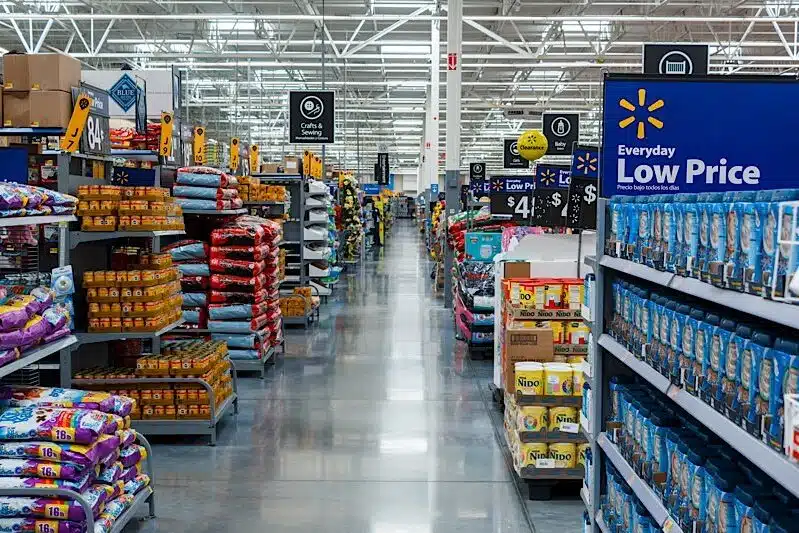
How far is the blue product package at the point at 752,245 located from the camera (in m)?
2.18

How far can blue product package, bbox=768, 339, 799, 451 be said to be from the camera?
2.01 meters

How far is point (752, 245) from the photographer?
7.34 ft

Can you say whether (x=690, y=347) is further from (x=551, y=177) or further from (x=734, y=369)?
(x=551, y=177)

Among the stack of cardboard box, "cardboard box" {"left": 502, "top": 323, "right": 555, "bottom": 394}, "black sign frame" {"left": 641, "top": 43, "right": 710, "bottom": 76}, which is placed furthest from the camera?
"black sign frame" {"left": 641, "top": 43, "right": 710, "bottom": 76}

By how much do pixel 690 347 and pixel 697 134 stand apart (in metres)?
1.44

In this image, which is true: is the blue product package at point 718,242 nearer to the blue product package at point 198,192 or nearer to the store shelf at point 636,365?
the store shelf at point 636,365

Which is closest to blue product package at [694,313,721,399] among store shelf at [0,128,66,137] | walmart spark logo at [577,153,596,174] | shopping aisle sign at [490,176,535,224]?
walmart spark logo at [577,153,596,174]

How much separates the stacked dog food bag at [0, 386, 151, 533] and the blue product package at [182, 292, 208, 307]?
183 inches

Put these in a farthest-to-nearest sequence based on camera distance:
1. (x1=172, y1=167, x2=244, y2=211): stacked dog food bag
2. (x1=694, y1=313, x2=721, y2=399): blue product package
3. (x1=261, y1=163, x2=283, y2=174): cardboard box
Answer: (x1=261, y1=163, x2=283, y2=174): cardboard box
(x1=172, y1=167, x2=244, y2=211): stacked dog food bag
(x1=694, y1=313, x2=721, y2=399): blue product package

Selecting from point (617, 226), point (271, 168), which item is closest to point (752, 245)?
point (617, 226)

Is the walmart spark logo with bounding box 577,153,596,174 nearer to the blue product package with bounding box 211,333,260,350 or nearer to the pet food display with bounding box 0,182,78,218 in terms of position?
the pet food display with bounding box 0,182,78,218

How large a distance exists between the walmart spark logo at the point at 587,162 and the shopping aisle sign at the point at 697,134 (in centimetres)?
288

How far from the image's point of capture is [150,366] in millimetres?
6906

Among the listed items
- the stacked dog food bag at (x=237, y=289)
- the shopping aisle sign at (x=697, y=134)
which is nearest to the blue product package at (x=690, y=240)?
the shopping aisle sign at (x=697, y=134)
